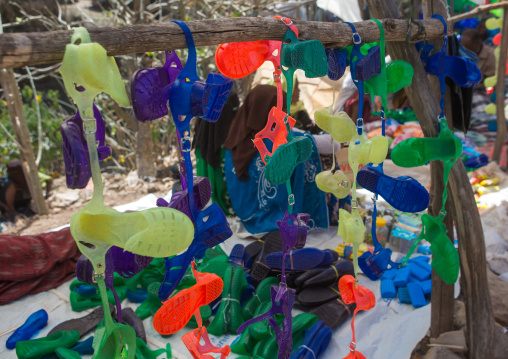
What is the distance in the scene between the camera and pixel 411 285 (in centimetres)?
205

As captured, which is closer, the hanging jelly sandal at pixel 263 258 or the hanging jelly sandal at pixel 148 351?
the hanging jelly sandal at pixel 148 351

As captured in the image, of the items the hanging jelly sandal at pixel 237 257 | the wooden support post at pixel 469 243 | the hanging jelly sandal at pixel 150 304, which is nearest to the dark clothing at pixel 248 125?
the hanging jelly sandal at pixel 237 257

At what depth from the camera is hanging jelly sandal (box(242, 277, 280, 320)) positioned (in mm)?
1844

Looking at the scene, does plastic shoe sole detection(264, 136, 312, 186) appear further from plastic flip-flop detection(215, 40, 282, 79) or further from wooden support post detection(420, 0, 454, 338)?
wooden support post detection(420, 0, 454, 338)

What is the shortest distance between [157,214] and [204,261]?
1.66m

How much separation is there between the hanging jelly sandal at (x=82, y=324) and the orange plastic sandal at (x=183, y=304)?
1150 mm

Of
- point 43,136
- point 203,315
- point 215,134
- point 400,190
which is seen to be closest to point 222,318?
point 203,315

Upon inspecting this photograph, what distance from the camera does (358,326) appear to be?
179cm

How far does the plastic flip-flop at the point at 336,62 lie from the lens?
1016mm

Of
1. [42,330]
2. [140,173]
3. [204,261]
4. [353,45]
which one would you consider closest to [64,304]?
[42,330]

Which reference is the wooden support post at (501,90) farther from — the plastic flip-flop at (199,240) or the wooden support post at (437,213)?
the plastic flip-flop at (199,240)

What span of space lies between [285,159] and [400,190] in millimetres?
326

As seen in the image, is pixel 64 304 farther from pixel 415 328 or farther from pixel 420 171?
pixel 420 171

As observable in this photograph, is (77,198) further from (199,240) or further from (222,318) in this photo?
(199,240)
